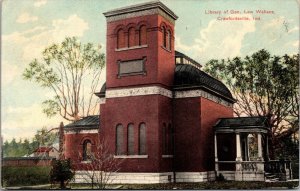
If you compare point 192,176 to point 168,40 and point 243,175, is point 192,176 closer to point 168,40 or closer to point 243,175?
point 243,175

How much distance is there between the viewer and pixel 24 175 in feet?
77.9

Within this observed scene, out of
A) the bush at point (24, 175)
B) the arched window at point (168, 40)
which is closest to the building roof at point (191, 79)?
the arched window at point (168, 40)

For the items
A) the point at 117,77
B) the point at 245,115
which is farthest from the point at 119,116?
the point at 245,115

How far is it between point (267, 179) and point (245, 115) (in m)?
5.46

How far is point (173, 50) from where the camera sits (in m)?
27.0

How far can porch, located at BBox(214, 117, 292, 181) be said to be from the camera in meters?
25.7

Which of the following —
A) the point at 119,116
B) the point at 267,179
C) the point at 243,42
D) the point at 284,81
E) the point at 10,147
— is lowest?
the point at 267,179

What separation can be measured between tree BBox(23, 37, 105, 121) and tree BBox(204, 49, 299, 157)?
22.2ft

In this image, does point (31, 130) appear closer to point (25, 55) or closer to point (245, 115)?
point (25, 55)

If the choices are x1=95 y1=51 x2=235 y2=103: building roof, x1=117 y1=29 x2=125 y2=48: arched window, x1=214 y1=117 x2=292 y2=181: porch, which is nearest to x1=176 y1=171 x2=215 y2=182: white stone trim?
x1=214 y1=117 x2=292 y2=181: porch

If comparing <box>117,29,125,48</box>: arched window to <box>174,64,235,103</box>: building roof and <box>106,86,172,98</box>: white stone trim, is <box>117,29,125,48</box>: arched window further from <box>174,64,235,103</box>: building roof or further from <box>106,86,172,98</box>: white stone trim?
<box>174,64,235,103</box>: building roof

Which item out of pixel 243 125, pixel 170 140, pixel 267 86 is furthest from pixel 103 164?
pixel 267 86

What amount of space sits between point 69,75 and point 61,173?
18.9 ft

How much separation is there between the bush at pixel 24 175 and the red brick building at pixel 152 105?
3.73 metres
